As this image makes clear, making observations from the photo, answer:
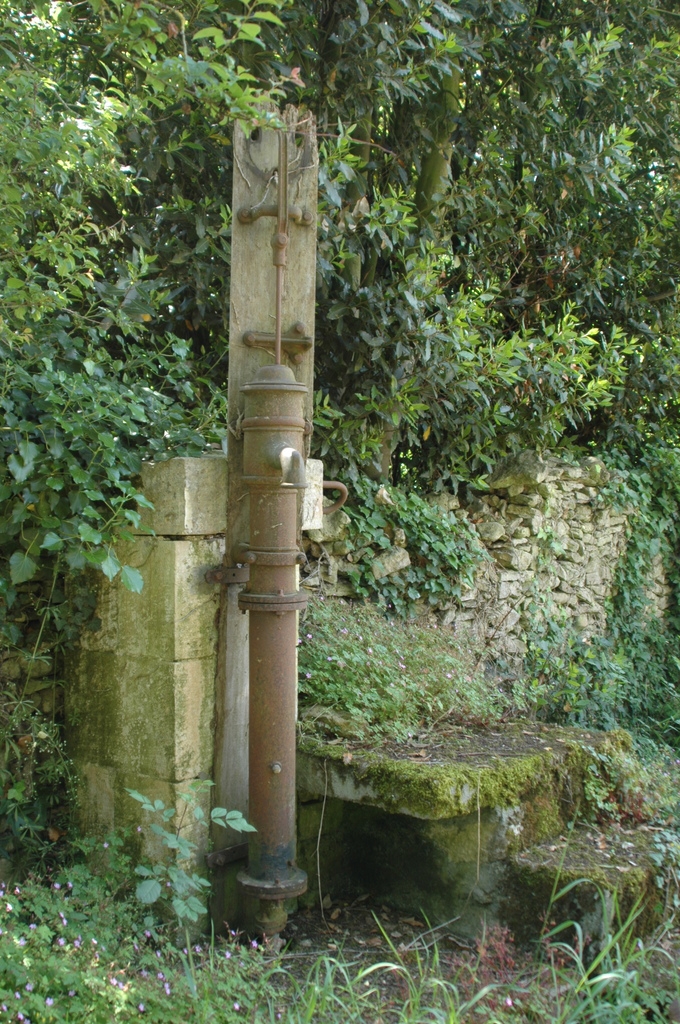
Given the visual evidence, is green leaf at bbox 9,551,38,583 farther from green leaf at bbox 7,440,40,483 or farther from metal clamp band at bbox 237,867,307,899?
metal clamp band at bbox 237,867,307,899

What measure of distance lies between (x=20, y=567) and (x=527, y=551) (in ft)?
12.7

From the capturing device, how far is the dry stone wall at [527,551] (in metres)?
4.61

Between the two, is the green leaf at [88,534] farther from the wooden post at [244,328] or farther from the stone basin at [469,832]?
the stone basin at [469,832]

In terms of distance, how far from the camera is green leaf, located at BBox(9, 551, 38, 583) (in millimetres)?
2814

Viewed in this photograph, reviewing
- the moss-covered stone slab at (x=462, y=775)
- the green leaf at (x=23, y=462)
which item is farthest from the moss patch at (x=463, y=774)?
the green leaf at (x=23, y=462)

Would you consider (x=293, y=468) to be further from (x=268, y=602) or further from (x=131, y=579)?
(x=131, y=579)

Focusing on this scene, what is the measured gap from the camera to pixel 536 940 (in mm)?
2863

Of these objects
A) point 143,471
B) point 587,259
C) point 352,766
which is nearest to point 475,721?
point 352,766

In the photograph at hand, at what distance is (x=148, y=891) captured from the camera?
2516 millimetres

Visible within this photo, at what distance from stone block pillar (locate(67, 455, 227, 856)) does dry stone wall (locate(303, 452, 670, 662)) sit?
4.35 ft

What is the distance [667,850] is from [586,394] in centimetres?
312

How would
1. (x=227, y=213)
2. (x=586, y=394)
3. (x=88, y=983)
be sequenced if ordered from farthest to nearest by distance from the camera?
(x=586, y=394) < (x=227, y=213) < (x=88, y=983)

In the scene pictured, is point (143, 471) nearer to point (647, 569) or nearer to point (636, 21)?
point (636, 21)

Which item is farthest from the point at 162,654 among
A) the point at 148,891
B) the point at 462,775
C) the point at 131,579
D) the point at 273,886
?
the point at 462,775
